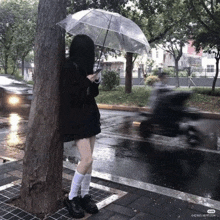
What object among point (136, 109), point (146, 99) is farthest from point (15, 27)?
point (136, 109)

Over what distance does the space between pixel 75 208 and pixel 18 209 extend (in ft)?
2.16

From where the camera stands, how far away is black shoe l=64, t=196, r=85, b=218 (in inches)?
123

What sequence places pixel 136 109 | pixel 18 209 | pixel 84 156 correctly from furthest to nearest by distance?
1. pixel 136 109
2. pixel 18 209
3. pixel 84 156

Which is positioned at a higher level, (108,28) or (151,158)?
(108,28)

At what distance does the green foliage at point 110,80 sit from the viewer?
1831 cm

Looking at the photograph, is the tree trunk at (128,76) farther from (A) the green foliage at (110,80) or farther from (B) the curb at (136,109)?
(B) the curb at (136,109)

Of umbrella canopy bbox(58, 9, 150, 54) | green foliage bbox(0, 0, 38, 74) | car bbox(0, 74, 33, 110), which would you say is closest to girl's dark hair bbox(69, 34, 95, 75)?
umbrella canopy bbox(58, 9, 150, 54)

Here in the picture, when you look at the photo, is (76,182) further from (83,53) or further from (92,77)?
(83,53)

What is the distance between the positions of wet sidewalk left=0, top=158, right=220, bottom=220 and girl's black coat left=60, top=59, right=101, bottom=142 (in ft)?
3.05

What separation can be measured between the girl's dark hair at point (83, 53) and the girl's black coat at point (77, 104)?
5 centimetres

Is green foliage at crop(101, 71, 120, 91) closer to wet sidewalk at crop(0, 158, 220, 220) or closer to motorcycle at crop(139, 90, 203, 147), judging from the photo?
motorcycle at crop(139, 90, 203, 147)

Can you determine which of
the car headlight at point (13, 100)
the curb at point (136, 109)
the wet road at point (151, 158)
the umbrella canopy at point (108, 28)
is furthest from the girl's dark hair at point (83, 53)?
the curb at point (136, 109)

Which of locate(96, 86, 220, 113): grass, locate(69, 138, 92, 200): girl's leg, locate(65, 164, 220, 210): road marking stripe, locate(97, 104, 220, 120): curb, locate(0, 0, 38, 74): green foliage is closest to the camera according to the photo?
locate(69, 138, 92, 200): girl's leg

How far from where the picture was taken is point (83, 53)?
2.97 metres
